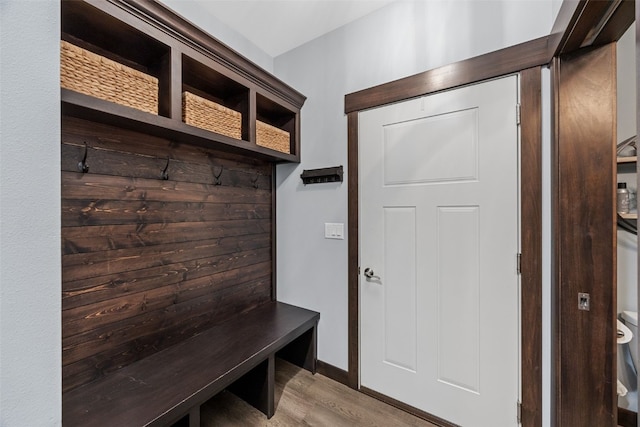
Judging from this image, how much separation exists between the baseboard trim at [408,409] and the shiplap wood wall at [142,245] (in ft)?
3.68

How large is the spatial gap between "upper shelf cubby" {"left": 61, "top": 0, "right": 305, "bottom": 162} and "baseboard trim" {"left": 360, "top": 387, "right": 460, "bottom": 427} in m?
→ 1.85

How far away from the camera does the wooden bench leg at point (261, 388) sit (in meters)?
1.70

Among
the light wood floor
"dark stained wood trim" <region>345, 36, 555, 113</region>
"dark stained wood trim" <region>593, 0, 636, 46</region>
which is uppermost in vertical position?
"dark stained wood trim" <region>345, 36, 555, 113</region>

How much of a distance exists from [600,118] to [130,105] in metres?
2.17

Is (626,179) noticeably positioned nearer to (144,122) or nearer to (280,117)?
(280,117)

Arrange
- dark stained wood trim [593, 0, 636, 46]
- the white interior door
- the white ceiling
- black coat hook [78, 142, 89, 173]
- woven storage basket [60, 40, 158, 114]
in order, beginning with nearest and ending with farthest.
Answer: dark stained wood trim [593, 0, 636, 46]
woven storage basket [60, 40, 158, 114]
black coat hook [78, 142, 89, 173]
the white interior door
the white ceiling

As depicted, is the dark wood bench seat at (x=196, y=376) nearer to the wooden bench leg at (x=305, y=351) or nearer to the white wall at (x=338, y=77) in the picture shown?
the wooden bench leg at (x=305, y=351)

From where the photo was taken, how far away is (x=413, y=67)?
5.72ft

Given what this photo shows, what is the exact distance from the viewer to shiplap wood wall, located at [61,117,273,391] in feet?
4.27

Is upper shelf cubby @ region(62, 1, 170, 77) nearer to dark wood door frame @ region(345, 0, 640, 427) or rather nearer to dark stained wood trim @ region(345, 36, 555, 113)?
dark stained wood trim @ region(345, 36, 555, 113)

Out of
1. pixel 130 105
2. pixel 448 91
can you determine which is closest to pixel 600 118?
pixel 448 91

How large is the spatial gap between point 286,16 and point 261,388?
8.51 ft
